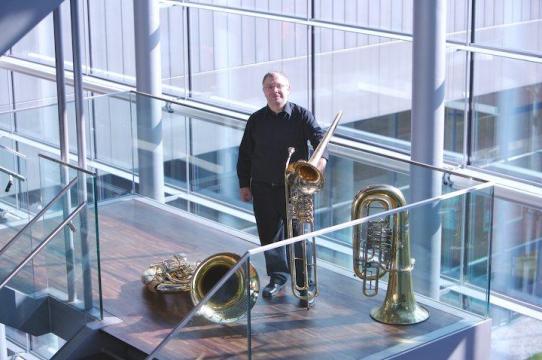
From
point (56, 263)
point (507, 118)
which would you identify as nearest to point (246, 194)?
point (56, 263)

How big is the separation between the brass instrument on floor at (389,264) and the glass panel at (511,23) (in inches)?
145

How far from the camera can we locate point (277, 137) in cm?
707

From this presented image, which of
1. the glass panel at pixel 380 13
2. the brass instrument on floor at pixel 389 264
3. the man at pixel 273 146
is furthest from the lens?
the glass panel at pixel 380 13

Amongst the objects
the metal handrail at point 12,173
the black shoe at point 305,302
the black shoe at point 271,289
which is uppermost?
the metal handrail at point 12,173

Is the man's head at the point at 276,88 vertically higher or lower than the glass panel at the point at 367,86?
higher

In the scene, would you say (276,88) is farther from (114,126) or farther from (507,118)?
(507,118)

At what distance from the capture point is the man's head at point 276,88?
6.84 meters

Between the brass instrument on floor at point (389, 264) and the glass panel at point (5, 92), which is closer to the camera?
the brass instrument on floor at point (389, 264)

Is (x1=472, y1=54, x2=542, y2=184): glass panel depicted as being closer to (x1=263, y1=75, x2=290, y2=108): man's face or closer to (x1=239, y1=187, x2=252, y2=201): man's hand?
(x1=239, y1=187, x2=252, y2=201): man's hand

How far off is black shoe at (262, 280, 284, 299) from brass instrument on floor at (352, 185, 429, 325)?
462 mm

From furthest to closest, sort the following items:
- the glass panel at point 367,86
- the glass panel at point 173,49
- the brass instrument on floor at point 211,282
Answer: the glass panel at point 173,49 → the glass panel at point 367,86 → the brass instrument on floor at point 211,282

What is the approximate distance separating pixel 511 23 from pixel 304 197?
167 inches

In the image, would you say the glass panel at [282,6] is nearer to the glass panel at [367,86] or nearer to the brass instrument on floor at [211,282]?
the glass panel at [367,86]

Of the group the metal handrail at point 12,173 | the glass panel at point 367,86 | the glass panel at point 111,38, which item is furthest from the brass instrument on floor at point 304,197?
the glass panel at point 111,38
